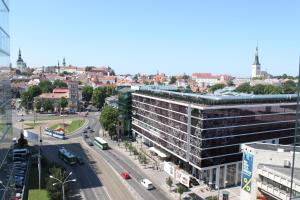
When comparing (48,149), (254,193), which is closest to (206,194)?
(254,193)

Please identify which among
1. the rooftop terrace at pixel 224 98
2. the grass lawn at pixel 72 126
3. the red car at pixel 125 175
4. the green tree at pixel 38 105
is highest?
the rooftop terrace at pixel 224 98

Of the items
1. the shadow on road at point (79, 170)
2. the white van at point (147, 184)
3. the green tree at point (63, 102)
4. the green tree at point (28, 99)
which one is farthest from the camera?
the green tree at point (28, 99)

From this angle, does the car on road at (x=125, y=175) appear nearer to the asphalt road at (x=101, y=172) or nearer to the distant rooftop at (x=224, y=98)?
the asphalt road at (x=101, y=172)

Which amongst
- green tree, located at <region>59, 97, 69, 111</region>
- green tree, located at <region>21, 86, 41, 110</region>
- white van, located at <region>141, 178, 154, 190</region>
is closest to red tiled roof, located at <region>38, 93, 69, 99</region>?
green tree, located at <region>59, 97, 69, 111</region>

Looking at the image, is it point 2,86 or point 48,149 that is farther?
point 48,149

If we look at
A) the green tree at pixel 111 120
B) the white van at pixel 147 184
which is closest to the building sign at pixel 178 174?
the white van at pixel 147 184

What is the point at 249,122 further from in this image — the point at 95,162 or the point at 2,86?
the point at 2,86
